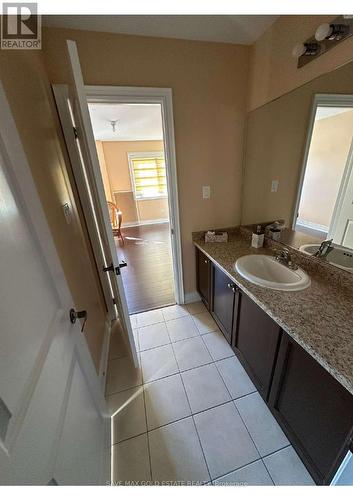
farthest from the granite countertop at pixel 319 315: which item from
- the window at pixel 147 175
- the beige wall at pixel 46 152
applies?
the window at pixel 147 175

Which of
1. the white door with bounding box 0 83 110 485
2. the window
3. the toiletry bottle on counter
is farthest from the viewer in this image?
the window

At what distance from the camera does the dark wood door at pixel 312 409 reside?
0.79 m

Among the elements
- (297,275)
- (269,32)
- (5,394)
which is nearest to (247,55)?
(269,32)

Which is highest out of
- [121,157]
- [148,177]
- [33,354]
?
[121,157]

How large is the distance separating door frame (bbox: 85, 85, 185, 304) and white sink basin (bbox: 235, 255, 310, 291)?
2.48 ft

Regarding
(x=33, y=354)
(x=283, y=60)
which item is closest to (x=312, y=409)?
(x=33, y=354)

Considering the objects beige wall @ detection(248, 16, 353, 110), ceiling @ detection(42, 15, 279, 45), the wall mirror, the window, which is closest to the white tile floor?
the wall mirror

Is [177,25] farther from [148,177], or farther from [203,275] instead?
[148,177]

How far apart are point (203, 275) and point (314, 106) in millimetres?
1576

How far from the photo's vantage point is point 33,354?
23.7 inches

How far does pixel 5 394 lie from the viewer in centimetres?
47

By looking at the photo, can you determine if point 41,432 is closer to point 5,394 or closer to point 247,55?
point 5,394

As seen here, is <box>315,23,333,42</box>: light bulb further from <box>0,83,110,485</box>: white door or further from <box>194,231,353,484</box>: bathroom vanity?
<box>0,83,110,485</box>: white door

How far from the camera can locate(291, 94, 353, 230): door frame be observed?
3.59 ft
